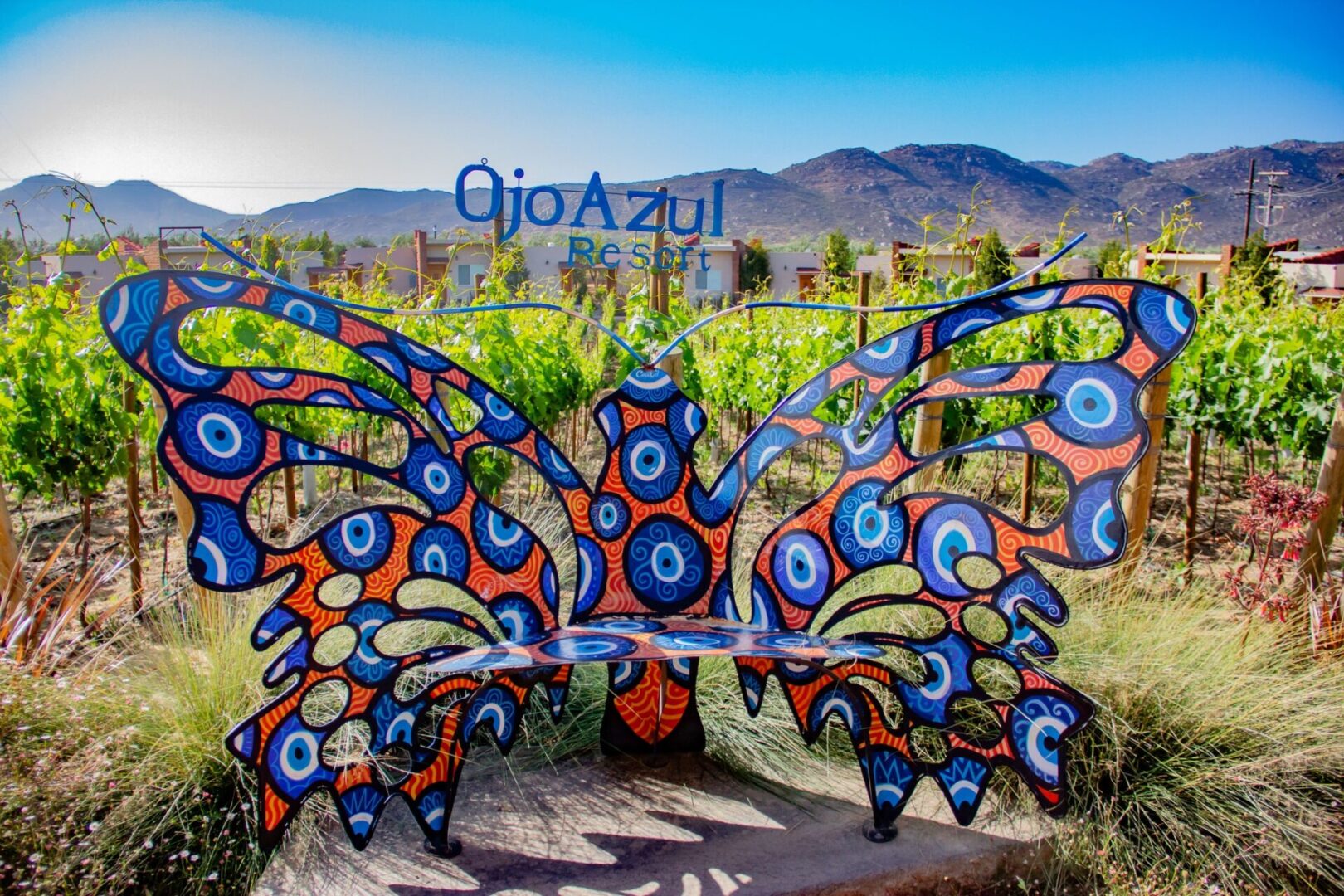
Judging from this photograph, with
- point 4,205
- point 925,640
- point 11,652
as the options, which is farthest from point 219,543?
point 4,205

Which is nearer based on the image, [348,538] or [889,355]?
[348,538]

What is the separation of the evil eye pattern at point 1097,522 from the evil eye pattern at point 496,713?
1.41m

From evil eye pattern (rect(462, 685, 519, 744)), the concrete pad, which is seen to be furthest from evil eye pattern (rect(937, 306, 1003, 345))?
evil eye pattern (rect(462, 685, 519, 744))

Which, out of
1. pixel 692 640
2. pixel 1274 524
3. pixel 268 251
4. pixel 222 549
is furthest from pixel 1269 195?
pixel 222 549

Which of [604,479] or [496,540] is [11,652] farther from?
[604,479]

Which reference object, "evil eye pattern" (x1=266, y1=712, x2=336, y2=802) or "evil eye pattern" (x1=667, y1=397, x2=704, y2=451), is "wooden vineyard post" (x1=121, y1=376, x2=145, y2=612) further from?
"evil eye pattern" (x1=667, y1=397, x2=704, y2=451)

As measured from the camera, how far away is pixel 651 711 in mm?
2574

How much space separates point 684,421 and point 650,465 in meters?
0.15

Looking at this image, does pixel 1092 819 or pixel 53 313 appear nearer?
pixel 1092 819

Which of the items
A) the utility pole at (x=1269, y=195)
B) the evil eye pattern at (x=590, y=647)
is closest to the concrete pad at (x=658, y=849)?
the evil eye pattern at (x=590, y=647)

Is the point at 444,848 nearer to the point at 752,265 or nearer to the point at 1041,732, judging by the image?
the point at 1041,732

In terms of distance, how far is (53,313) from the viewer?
393 centimetres

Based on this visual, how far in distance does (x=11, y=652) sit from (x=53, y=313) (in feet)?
6.32

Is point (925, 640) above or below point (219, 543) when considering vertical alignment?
below
